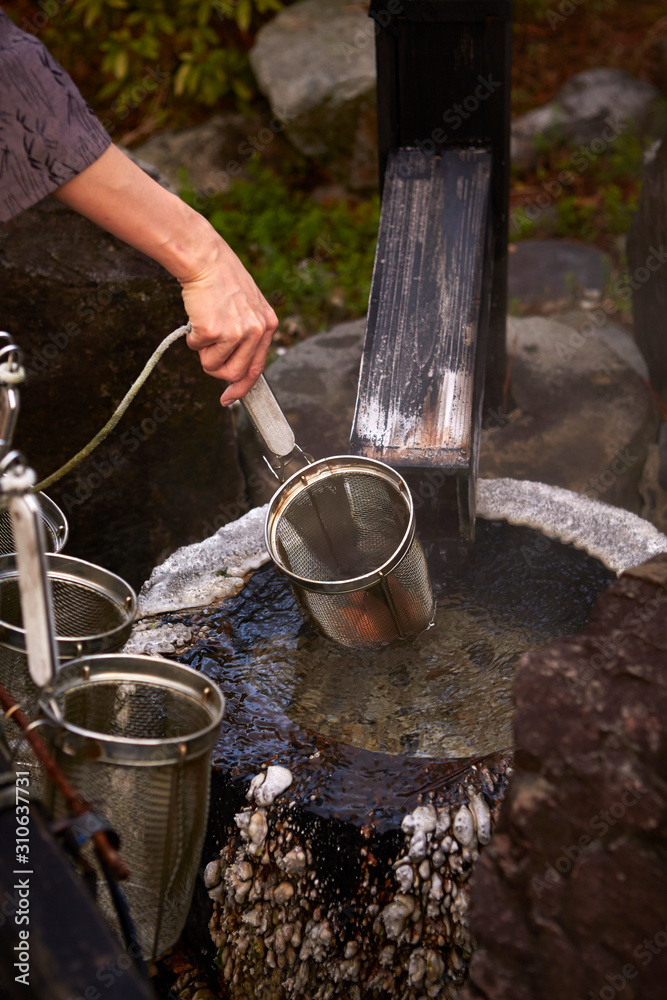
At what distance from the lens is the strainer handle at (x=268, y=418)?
191 centimetres

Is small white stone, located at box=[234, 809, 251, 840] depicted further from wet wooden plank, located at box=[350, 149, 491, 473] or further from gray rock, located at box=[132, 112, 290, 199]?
gray rock, located at box=[132, 112, 290, 199]

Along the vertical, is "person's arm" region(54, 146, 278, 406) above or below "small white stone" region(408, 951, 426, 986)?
above

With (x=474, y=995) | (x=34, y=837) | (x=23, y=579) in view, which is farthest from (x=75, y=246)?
(x=474, y=995)

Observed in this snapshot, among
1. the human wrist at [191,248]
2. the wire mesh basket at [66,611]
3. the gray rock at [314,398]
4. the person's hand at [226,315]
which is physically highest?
the human wrist at [191,248]

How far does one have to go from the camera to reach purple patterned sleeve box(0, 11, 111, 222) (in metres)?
1.50

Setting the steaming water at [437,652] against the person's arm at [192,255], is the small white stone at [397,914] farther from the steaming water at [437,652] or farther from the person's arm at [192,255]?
the person's arm at [192,255]

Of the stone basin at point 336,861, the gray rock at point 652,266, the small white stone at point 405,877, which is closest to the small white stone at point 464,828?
the stone basin at point 336,861

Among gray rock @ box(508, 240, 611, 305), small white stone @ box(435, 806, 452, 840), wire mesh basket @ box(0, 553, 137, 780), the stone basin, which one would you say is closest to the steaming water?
the stone basin

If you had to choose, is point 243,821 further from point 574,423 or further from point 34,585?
point 574,423

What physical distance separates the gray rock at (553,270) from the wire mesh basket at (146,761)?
416cm

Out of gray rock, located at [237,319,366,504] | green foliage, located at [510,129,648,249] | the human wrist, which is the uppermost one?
the human wrist

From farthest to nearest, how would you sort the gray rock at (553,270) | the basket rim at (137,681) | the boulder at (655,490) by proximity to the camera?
1. the gray rock at (553,270)
2. the boulder at (655,490)
3. the basket rim at (137,681)

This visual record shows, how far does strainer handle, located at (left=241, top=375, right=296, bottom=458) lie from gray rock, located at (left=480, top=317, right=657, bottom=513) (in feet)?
4.54

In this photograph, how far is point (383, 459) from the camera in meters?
2.26
